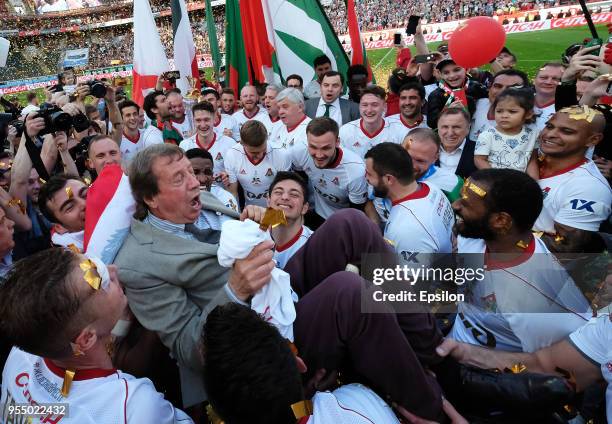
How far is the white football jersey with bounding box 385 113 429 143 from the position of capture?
16.5 feet

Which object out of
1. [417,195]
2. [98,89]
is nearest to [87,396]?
[417,195]

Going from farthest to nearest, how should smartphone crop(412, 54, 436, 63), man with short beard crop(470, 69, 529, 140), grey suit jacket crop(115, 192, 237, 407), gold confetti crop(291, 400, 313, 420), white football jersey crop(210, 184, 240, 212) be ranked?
1. smartphone crop(412, 54, 436, 63)
2. man with short beard crop(470, 69, 529, 140)
3. white football jersey crop(210, 184, 240, 212)
4. grey suit jacket crop(115, 192, 237, 407)
5. gold confetti crop(291, 400, 313, 420)

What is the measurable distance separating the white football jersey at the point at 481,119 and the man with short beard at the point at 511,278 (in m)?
2.61

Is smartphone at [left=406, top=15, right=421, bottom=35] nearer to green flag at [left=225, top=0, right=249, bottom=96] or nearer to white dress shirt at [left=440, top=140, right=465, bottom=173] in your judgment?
white dress shirt at [left=440, top=140, right=465, bottom=173]

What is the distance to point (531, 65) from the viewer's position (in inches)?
658

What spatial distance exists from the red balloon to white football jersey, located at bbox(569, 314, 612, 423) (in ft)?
12.6

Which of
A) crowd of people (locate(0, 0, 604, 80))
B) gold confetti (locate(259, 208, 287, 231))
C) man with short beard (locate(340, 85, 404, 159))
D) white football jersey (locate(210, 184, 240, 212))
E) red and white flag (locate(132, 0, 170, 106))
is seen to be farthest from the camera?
crowd of people (locate(0, 0, 604, 80))

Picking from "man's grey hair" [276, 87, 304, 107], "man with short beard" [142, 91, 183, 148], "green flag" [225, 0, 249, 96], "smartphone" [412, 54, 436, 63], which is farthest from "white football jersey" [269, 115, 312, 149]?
"green flag" [225, 0, 249, 96]

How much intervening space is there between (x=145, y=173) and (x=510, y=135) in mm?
3465

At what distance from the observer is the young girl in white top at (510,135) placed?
371 cm

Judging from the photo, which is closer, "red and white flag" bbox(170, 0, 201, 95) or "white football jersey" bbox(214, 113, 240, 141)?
"white football jersey" bbox(214, 113, 240, 141)

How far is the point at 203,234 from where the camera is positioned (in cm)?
239

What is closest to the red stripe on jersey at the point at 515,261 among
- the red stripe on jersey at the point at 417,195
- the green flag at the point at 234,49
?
the red stripe on jersey at the point at 417,195

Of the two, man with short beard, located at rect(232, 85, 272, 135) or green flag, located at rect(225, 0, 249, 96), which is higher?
green flag, located at rect(225, 0, 249, 96)
